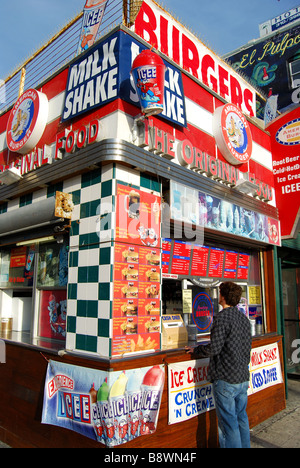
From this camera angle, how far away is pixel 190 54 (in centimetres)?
567

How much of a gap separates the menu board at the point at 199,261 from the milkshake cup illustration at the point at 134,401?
2374 millimetres

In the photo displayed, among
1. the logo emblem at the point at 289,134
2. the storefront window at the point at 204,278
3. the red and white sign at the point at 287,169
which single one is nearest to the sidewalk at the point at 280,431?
the storefront window at the point at 204,278

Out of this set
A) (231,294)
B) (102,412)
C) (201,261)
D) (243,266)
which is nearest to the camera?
(102,412)

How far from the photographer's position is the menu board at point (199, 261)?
18.5ft

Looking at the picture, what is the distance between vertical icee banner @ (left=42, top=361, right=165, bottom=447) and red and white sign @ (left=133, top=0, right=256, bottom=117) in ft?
13.5

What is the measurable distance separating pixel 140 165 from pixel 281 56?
16.5 metres

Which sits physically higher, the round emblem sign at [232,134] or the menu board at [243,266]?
the round emblem sign at [232,134]

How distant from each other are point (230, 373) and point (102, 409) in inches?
52.0

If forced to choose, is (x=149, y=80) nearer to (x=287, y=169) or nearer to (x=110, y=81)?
(x=110, y=81)

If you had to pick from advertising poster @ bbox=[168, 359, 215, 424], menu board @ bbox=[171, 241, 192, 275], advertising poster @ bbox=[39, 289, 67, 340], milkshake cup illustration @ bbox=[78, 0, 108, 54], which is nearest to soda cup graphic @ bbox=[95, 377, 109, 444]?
advertising poster @ bbox=[168, 359, 215, 424]

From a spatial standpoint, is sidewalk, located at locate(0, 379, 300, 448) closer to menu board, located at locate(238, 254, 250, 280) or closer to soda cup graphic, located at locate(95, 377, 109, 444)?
soda cup graphic, located at locate(95, 377, 109, 444)

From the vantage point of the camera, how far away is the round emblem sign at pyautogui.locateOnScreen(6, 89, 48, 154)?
17.4ft

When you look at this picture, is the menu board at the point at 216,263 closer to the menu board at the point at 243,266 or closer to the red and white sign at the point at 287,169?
the menu board at the point at 243,266

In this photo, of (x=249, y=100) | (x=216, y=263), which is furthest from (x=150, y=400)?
(x=249, y=100)
